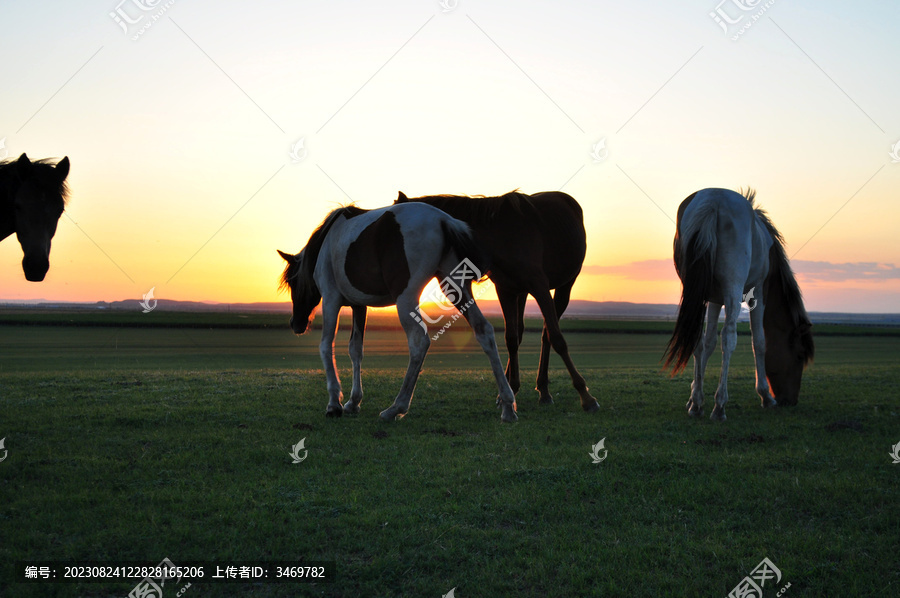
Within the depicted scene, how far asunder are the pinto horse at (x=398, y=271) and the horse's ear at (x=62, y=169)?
9.84 feet

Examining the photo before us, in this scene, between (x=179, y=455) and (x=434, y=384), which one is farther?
(x=434, y=384)

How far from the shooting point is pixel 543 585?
3.00m

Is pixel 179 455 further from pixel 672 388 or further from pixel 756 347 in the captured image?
pixel 672 388

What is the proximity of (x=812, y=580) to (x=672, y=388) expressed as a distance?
8.24 m

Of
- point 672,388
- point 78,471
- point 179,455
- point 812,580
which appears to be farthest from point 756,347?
point 78,471

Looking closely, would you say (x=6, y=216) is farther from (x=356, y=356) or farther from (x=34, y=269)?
(x=356, y=356)

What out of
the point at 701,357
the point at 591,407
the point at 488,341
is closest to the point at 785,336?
the point at 701,357

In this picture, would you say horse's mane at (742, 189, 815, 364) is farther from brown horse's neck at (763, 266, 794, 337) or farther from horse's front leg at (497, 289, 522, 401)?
horse's front leg at (497, 289, 522, 401)

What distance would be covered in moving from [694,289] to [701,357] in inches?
41.3

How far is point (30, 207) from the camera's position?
204 inches

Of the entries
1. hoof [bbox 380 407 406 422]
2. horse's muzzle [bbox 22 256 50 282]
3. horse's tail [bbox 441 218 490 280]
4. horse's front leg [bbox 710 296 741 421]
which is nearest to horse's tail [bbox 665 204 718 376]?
horse's front leg [bbox 710 296 741 421]

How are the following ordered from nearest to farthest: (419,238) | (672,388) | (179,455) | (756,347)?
(179,455) < (419,238) < (756,347) < (672,388)

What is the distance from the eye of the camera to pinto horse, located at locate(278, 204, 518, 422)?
7.03 meters

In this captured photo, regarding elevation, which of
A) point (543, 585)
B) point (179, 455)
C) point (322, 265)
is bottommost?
point (179, 455)
